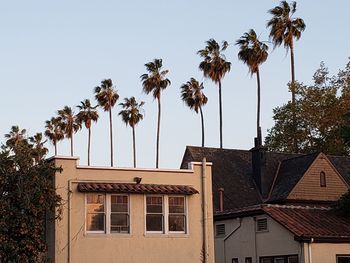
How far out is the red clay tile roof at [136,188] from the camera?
31.8 meters

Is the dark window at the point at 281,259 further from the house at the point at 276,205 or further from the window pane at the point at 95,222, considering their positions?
the window pane at the point at 95,222

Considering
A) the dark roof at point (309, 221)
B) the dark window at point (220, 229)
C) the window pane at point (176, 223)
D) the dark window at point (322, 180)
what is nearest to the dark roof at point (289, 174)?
the dark window at point (322, 180)

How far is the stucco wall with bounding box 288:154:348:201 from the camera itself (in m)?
49.9

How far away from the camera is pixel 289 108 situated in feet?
225

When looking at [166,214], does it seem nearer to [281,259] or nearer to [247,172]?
[281,259]

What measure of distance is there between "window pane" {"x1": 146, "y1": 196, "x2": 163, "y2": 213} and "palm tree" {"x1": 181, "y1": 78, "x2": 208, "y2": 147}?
4492cm

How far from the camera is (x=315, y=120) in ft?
221

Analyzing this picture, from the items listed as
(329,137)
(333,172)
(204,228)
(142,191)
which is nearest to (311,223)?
(204,228)

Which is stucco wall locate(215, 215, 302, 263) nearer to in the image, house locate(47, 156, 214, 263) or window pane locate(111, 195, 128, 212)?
house locate(47, 156, 214, 263)

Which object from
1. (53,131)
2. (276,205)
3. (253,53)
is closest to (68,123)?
(53,131)

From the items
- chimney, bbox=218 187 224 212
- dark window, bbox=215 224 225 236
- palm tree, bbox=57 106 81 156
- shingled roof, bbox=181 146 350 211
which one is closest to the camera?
dark window, bbox=215 224 225 236

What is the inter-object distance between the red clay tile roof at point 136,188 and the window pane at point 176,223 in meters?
1.14

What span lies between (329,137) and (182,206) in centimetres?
3565

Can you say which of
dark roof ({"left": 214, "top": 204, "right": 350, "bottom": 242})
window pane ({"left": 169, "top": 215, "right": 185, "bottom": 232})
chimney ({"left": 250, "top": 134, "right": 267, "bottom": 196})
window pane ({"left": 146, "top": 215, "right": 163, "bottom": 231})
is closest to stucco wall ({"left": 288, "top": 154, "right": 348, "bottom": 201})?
chimney ({"left": 250, "top": 134, "right": 267, "bottom": 196})
